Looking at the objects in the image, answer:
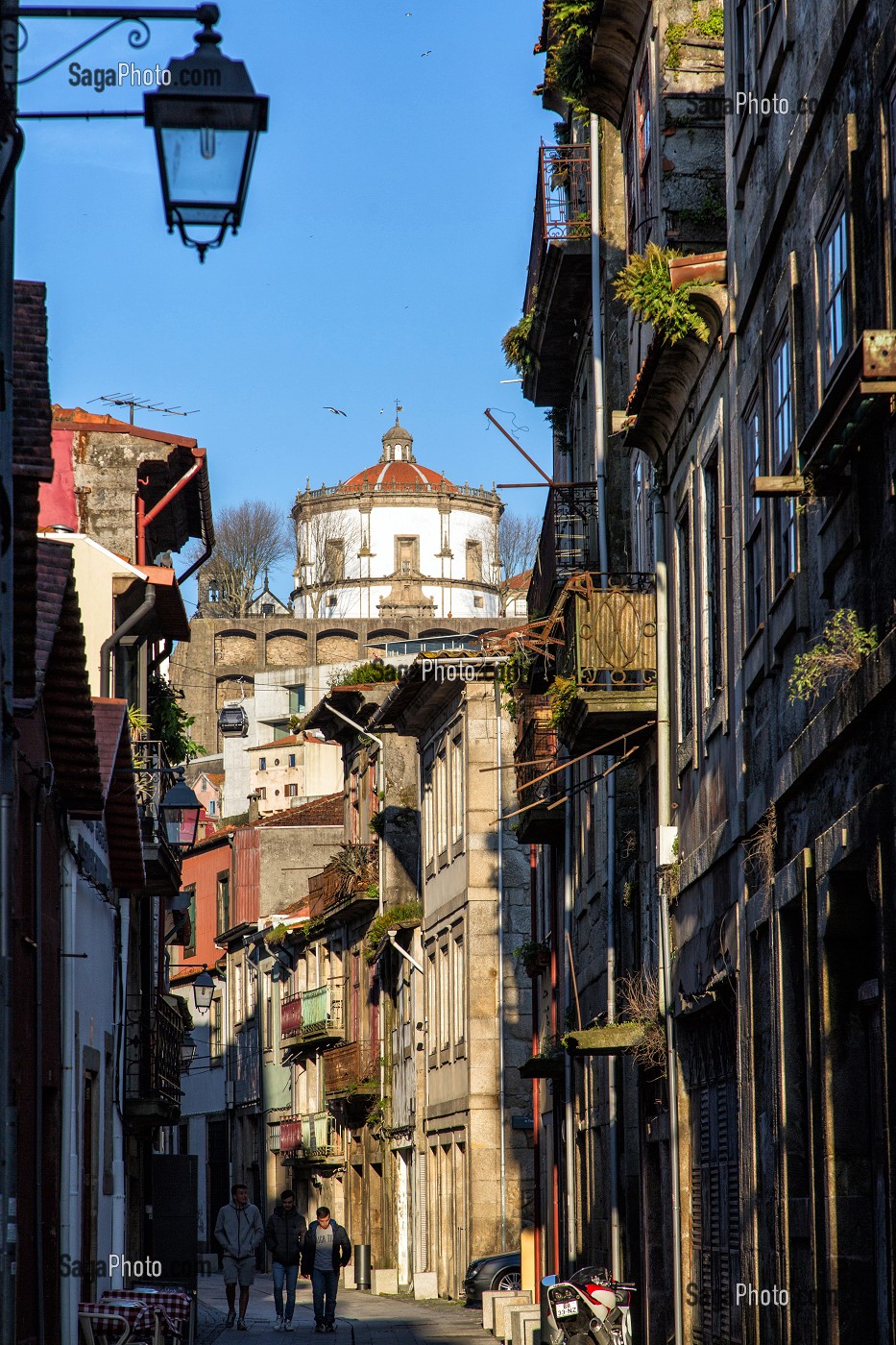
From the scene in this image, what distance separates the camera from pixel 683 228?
56.2 feet

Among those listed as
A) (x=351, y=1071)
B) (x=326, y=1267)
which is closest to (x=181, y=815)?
(x=326, y=1267)

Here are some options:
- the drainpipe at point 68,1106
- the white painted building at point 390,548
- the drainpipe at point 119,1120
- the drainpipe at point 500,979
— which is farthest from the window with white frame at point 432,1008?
the white painted building at point 390,548

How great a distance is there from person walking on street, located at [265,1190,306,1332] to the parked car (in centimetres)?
321

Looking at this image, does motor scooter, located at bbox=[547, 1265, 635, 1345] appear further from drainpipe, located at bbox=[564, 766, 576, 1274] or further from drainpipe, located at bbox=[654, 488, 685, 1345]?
drainpipe, located at bbox=[564, 766, 576, 1274]

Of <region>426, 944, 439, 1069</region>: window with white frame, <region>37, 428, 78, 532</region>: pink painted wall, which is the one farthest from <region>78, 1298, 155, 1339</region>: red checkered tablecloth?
<region>426, 944, 439, 1069</region>: window with white frame

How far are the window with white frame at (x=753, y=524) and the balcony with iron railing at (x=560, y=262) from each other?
32.1 feet

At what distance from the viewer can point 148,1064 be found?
26109mm

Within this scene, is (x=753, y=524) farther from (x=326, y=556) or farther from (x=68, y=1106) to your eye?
(x=326, y=556)

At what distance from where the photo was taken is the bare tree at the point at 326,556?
113 metres

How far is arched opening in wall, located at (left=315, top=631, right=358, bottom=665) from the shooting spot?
106 meters

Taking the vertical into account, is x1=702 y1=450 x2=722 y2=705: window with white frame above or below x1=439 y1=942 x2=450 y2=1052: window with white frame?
above

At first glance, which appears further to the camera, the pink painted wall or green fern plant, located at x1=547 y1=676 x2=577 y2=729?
the pink painted wall

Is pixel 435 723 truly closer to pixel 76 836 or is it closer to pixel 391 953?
pixel 391 953

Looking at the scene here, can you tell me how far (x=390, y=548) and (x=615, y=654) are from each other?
95.4m
